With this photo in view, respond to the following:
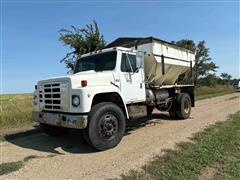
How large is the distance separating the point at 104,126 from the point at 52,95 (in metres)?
1.57

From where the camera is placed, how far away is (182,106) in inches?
404

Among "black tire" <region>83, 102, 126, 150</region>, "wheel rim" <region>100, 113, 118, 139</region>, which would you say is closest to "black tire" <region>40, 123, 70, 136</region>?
"black tire" <region>83, 102, 126, 150</region>

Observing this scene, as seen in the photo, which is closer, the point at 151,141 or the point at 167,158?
the point at 167,158

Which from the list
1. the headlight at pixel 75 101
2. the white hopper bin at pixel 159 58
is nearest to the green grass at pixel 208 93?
the white hopper bin at pixel 159 58

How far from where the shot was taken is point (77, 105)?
5.75 metres

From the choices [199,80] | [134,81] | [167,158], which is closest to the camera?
[167,158]

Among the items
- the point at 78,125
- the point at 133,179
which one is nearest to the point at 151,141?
the point at 78,125

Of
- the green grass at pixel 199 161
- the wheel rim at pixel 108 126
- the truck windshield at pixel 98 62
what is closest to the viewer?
the green grass at pixel 199 161

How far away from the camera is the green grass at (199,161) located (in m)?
4.34

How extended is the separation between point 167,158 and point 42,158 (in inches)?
107

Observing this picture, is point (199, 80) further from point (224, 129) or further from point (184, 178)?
point (184, 178)

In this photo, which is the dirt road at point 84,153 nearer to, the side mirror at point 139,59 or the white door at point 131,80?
A: the white door at point 131,80

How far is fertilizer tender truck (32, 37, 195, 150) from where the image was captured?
5.83m

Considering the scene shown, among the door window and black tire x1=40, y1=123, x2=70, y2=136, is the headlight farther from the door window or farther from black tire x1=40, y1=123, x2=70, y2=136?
black tire x1=40, y1=123, x2=70, y2=136
